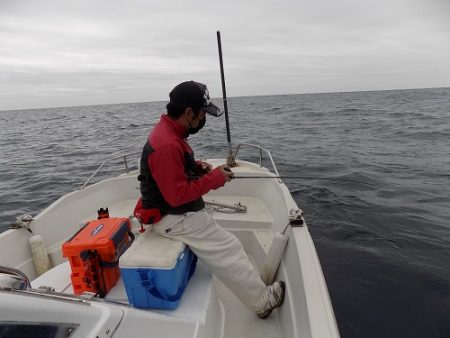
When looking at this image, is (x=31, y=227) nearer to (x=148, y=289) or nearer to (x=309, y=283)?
(x=148, y=289)

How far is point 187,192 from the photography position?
2574mm

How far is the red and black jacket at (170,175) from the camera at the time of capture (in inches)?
98.1

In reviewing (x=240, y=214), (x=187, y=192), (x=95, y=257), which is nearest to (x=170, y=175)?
(x=187, y=192)

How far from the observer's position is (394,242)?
609 centimetres

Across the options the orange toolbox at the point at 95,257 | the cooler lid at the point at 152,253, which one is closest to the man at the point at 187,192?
the cooler lid at the point at 152,253

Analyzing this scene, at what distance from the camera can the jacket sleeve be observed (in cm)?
247

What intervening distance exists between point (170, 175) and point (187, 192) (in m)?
0.20

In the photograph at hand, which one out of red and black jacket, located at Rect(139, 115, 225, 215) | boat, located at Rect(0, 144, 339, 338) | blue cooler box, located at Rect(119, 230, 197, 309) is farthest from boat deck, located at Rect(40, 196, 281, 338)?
red and black jacket, located at Rect(139, 115, 225, 215)

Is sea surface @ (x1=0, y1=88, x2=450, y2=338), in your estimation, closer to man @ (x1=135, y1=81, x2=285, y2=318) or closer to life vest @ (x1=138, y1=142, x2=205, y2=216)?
man @ (x1=135, y1=81, x2=285, y2=318)

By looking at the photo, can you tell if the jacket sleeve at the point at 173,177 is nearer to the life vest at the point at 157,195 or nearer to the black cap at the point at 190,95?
the life vest at the point at 157,195

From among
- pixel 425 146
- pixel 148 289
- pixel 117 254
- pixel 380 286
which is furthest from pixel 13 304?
pixel 425 146

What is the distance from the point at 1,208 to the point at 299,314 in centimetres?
930

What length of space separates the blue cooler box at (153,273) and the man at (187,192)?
0.70 feet

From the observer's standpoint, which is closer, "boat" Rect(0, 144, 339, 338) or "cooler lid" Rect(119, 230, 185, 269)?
"boat" Rect(0, 144, 339, 338)
